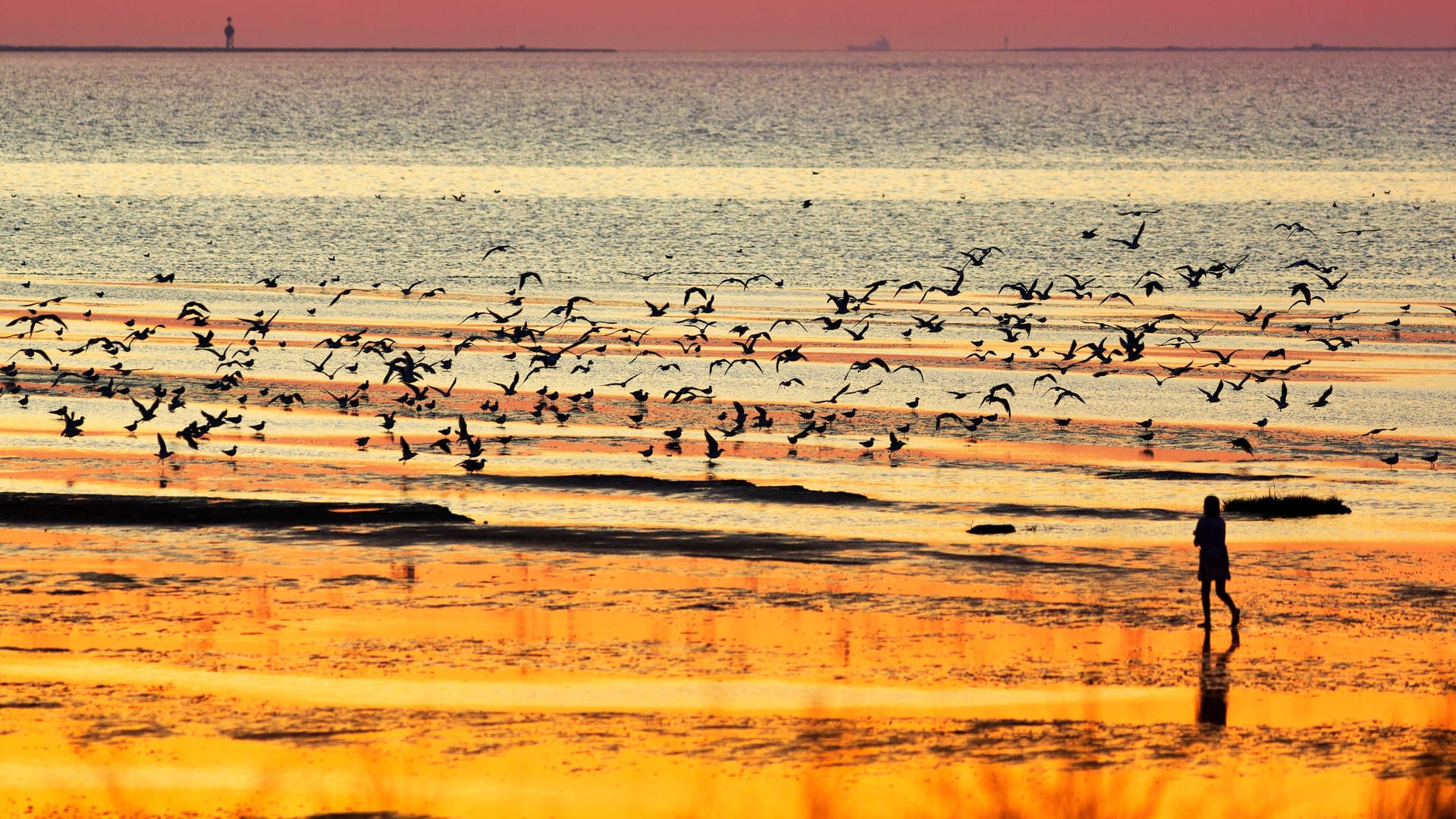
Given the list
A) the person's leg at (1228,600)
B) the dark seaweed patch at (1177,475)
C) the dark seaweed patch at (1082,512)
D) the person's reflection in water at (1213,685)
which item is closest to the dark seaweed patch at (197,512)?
the dark seaweed patch at (1082,512)

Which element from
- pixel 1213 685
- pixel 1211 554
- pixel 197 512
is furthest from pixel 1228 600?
pixel 197 512

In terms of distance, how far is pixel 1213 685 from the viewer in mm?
19547

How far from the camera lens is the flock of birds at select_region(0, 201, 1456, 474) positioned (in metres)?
38.2

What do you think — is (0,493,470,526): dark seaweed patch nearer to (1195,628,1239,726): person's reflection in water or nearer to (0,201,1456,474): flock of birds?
(0,201,1456,474): flock of birds

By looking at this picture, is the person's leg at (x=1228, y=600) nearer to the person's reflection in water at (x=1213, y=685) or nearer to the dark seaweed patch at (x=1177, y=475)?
the person's reflection in water at (x=1213, y=685)

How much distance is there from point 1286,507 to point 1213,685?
402 inches

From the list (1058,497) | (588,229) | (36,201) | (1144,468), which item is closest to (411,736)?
(1058,497)

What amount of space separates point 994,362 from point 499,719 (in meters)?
30.1

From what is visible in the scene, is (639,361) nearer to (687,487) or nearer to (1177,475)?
(687,487)

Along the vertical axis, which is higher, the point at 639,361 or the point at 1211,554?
the point at 639,361

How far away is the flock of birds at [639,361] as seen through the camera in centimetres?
3819

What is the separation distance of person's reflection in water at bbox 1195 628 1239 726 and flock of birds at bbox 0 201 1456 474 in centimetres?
1411

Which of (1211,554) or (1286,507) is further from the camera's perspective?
(1286,507)

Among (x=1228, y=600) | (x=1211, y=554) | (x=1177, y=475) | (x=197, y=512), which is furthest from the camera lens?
(x=1177, y=475)
